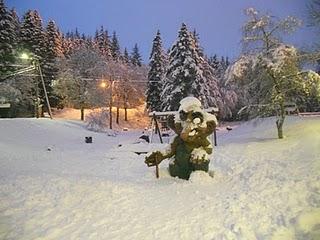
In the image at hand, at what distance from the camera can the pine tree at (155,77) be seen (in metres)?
39.6

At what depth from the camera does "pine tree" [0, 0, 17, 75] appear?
3178cm

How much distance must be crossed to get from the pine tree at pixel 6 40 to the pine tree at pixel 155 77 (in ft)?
45.7

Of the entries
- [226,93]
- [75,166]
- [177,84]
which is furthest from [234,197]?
[226,93]

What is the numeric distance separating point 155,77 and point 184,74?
344 inches

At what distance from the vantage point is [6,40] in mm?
32031

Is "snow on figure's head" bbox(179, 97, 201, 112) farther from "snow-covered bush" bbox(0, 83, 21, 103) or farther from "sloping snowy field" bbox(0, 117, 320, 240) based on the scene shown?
"snow-covered bush" bbox(0, 83, 21, 103)

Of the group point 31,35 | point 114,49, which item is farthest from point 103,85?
point 114,49

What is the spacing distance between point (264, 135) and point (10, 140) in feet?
44.2

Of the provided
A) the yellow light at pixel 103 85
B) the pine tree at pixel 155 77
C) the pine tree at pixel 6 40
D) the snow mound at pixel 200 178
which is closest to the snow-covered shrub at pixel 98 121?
the yellow light at pixel 103 85

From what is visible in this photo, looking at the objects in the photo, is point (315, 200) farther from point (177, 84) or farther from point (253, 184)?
point (177, 84)

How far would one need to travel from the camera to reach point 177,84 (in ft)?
105

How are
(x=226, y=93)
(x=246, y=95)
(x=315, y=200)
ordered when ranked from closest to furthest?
1. (x=315, y=200)
2. (x=246, y=95)
3. (x=226, y=93)

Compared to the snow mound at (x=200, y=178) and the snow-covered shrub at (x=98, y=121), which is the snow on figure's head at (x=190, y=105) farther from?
the snow-covered shrub at (x=98, y=121)

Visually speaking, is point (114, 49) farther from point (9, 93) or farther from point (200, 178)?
point (200, 178)
